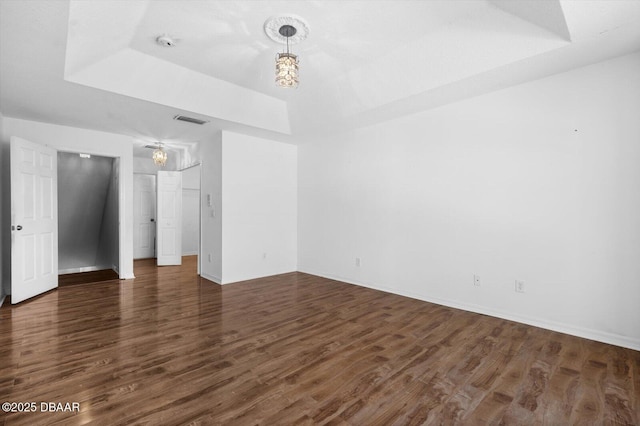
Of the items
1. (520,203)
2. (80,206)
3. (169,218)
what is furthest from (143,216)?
(520,203)

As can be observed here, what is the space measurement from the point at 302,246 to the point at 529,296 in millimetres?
3878

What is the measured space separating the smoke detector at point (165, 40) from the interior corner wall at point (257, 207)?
6.51ft

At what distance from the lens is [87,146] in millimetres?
4887

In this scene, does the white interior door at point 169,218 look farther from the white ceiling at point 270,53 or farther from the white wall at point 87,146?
the white ceiling at point 270,53

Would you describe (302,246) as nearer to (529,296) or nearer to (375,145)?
(375,145)

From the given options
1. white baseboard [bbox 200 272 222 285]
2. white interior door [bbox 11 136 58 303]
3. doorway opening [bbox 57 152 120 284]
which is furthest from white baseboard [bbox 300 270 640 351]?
doorway opening [bbox 57 152 120 284]

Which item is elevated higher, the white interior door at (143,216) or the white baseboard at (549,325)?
the white interior door at (143,216)

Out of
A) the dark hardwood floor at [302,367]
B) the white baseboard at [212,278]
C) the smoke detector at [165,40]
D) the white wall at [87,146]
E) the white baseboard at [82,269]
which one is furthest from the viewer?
the white baseboard at [82,269]

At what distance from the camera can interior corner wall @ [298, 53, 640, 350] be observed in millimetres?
2727

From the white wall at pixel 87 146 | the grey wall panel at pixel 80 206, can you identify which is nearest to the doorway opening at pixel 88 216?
the grey wall panel at pixel 80 206

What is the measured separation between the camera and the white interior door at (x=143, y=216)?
25.2ft

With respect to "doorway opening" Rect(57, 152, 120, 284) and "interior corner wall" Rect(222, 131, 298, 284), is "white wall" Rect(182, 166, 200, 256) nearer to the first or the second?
"doorway opening" Rect(57, 152, 120, 284)

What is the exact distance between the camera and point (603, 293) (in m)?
2.79

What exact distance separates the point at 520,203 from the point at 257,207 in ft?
13.3
